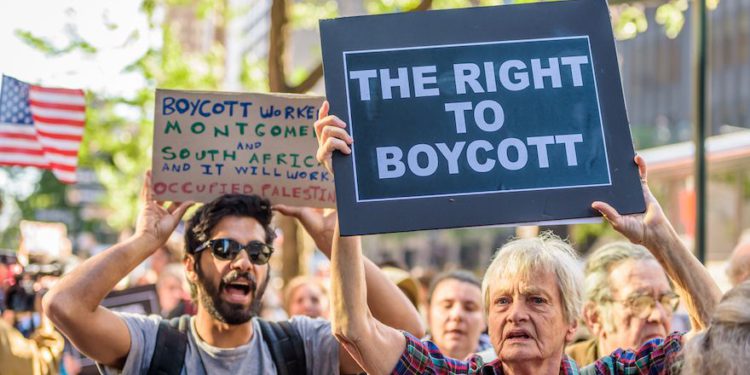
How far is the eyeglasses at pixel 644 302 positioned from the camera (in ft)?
16.6

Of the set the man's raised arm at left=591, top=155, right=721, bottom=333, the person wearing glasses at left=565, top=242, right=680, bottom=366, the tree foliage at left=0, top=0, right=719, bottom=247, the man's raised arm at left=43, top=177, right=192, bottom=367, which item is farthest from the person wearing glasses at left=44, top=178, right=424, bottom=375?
the tree foliage at left=0, top=0, right=719, bottom=247

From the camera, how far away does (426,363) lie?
12.2ft

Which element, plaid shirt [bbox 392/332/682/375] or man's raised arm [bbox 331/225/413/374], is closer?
man's raised arm [bbox 331/225/413/374]

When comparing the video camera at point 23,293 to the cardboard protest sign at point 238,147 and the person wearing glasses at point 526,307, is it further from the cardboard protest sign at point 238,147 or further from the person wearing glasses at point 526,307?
the person wearing glasses at point 526,307

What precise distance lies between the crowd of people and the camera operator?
1cm

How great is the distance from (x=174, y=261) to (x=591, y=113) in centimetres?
877

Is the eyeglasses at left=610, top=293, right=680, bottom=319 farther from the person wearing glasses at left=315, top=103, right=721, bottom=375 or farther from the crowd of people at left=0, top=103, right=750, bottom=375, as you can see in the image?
the person wearing glasses at left=315, top=103, right=721, bottom=375

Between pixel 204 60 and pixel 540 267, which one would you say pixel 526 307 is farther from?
pixel 204 60

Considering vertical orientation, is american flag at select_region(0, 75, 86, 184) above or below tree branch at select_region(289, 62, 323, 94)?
below

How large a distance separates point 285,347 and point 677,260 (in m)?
1.62

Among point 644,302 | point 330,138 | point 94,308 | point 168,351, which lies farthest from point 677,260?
point 94,308

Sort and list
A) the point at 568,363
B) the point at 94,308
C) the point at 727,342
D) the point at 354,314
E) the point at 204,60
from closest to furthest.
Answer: the point at 727,342 → the point at 354,314 → the point at 568,363 → the point at 94,308 → the point at 204,60

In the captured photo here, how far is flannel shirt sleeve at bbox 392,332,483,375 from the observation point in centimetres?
368

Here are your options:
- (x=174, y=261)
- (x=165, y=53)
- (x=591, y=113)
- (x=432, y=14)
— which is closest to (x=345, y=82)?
(x=432, y=14)
